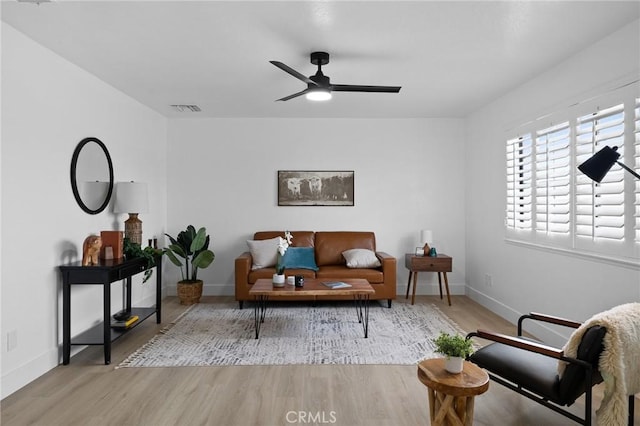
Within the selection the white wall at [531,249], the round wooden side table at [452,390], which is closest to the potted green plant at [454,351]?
the round wooden side table at [452,390]

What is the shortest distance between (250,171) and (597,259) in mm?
4300

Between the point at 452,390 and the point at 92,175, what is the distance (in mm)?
3631

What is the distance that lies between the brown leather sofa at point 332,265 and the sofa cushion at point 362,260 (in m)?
0.05

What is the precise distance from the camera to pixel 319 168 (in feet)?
19.0

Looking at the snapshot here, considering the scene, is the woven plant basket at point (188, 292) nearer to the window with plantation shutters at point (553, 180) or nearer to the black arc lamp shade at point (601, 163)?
the window with plantation shutters at point (553, 180)

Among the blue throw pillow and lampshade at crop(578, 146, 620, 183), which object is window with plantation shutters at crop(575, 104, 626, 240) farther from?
the blue throw pillow

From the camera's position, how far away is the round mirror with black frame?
355 centimetres

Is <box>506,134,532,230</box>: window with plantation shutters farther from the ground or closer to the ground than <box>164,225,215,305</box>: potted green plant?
farther from the ground

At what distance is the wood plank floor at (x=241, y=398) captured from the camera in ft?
7.86

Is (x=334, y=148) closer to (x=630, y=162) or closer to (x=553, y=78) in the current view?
(x=553, y=78)

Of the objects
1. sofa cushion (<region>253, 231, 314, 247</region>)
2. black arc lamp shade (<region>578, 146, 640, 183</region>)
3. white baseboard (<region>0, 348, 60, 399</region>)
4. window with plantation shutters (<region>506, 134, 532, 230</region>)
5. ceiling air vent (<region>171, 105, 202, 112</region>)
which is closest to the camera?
black arc lamp shade (<region>578, 146, 640, 183</region>)

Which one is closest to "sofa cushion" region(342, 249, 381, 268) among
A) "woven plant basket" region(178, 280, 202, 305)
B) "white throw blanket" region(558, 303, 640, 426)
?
"woven plant basket" region(178, 280, 202, 305)

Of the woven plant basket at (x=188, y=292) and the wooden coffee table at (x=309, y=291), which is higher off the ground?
the wooden coffee table at (x=309, y=291)

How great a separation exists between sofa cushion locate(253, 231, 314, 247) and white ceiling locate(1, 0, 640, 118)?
198 centimetres
